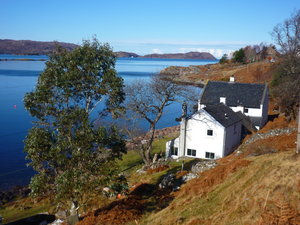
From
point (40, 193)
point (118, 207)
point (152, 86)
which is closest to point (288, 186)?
point (118, 207)

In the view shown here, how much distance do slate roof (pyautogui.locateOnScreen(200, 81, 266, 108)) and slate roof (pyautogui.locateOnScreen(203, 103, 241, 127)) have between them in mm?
7368

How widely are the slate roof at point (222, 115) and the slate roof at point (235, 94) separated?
7368 millimetres

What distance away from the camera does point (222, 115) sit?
1570 inches

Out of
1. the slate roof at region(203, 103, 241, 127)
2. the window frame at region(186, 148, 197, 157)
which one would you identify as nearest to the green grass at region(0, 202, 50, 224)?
the window frame at region(186, 148, 197, 157)

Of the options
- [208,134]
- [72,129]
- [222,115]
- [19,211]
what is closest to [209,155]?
[208,134]

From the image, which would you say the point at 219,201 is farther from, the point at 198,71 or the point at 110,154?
the point at 198,71

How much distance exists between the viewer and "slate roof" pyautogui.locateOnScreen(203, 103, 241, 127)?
124 ft

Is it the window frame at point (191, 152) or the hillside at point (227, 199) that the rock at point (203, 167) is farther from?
the window frame at point (191, 152)

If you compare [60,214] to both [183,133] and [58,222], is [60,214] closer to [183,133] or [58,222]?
[58,222]

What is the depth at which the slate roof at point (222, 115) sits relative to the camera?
1493 inches

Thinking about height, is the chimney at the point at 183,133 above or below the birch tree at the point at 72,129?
below

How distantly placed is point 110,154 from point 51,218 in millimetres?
11477

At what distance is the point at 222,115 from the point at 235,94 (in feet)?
41.1

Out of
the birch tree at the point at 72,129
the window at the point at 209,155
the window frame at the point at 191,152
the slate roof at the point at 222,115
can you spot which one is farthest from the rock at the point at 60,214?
the slate roof at the point at 222,115
